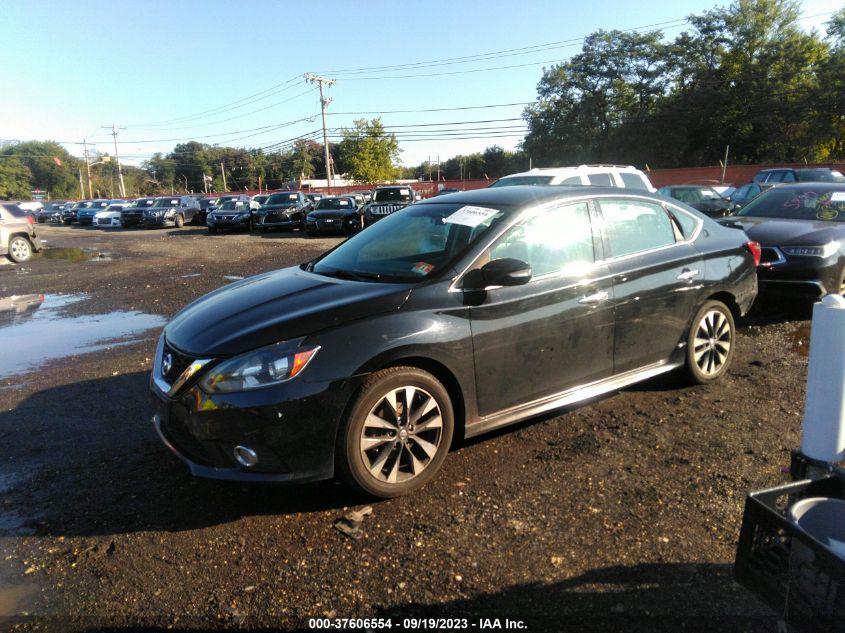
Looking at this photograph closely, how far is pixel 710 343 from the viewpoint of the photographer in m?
4.73

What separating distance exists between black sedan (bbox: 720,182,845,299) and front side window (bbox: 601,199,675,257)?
3264 millimetres

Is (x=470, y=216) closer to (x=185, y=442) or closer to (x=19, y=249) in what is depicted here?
(x=185, y=442)

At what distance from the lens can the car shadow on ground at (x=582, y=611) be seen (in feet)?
7.40

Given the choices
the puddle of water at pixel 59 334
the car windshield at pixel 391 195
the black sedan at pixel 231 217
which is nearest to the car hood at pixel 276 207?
the black sedan at pixel 231 217

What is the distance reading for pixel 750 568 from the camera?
170 cm

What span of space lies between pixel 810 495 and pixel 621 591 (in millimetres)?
986

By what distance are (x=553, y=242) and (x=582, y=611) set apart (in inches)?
92.4

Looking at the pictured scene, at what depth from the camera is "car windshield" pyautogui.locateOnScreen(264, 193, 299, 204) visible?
25.9m

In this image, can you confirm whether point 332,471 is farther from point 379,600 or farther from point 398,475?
point 379,600

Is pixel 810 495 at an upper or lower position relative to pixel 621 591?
upper

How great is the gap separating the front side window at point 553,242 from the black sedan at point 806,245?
4241mm

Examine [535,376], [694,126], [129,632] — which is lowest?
[129,632]

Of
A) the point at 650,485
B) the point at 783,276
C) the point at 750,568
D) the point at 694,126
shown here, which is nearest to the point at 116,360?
the point at 650,485

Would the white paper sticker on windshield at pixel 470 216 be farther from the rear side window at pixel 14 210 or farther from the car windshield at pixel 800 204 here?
the rear side window at pixel 14 210
